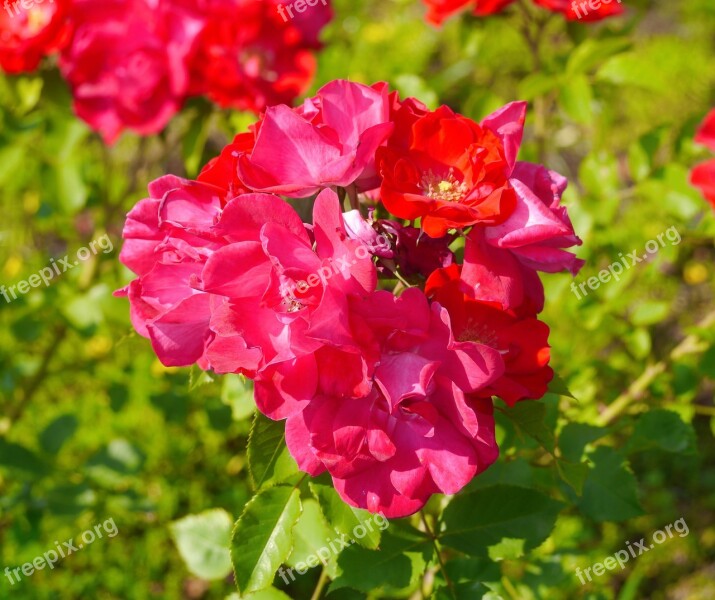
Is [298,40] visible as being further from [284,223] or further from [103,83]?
[284,223]

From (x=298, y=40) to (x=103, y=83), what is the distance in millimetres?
445

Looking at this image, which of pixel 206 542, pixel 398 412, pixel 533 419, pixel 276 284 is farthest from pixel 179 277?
pixel 206 542

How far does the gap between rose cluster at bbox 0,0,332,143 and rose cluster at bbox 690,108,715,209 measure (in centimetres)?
85

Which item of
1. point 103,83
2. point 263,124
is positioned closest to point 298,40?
point 103,83

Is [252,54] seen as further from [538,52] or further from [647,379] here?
[647,379]

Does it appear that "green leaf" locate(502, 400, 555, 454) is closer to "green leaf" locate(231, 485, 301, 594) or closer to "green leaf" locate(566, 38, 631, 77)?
"green leaf" locate(231, 485, 301, 594)

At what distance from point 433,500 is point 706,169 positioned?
83 cm

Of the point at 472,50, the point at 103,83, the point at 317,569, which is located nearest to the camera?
the point at 103,83

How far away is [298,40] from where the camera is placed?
1.70 m

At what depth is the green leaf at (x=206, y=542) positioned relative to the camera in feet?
4.34

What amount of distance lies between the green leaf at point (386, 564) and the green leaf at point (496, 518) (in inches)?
1.9

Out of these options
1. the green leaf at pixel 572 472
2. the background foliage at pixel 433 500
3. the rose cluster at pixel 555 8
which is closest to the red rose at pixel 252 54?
the background foliage at pixel 433 500

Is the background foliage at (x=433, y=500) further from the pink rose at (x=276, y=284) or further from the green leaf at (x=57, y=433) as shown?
the pink rose at (x=276, y=284)

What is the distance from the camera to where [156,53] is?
1555 millimetres
